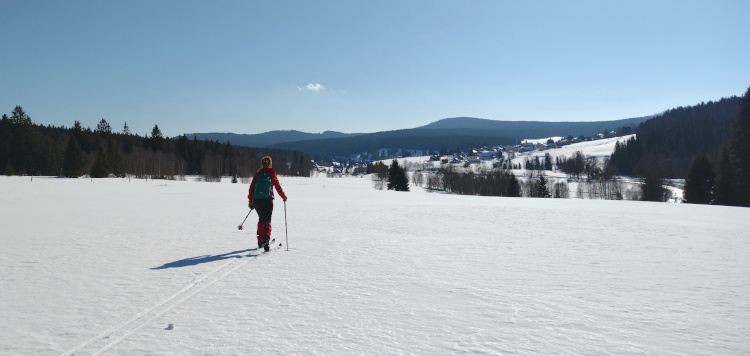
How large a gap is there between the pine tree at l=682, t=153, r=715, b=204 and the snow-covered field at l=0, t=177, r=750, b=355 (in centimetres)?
5454

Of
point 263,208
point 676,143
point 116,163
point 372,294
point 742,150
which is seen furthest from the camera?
point 676,143

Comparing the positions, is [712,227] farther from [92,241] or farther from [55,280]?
[92,241]

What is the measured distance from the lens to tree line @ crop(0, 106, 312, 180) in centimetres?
6331

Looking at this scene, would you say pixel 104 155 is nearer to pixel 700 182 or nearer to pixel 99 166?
pixel 99 166

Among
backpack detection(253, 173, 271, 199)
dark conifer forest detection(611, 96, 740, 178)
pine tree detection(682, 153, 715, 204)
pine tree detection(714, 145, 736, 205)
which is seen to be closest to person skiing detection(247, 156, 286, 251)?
backpack detection(253, 173, 271, 199)

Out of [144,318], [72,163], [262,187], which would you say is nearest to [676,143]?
[262,187]

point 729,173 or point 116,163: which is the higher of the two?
point 116,163

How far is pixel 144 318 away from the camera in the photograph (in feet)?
14.0

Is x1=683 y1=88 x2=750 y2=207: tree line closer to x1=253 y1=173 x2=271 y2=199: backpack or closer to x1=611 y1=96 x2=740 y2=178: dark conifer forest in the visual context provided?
x1=253 y1=173 x2=271 y2=199: backpack

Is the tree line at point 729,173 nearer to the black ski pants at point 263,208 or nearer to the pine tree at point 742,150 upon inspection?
the pine tree at point 742,150

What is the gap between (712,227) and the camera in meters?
13.1

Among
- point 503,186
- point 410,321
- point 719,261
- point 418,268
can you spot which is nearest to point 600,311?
point 410,321

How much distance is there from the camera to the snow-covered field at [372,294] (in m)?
3.70

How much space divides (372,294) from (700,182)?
65699 mm
